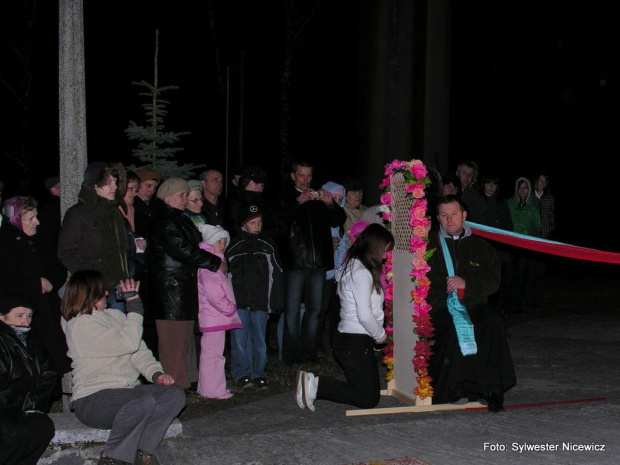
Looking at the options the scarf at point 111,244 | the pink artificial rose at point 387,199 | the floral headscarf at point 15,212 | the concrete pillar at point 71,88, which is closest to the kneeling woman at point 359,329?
the pink artificial rose at point 387,199

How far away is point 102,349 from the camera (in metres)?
6.14

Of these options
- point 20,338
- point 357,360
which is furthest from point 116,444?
point 357,360

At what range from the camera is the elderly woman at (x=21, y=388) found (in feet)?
18.0

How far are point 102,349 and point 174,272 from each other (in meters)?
1.95

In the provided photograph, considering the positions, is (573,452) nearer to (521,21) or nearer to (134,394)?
(134,394)

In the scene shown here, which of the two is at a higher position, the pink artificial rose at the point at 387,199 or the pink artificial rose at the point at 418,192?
the pink artificial rose at the point at 418,192

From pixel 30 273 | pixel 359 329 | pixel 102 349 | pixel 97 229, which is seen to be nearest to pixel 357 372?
pixel 359 329

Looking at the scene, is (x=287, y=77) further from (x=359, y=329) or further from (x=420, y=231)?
(x=359, y=329)

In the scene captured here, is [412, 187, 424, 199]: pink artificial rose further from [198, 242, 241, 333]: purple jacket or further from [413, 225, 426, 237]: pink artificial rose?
[198, 242, 241, 333]: purple jacket

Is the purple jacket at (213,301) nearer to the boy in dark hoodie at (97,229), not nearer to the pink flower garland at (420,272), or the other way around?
the boy in dark hoodie at (97,229)

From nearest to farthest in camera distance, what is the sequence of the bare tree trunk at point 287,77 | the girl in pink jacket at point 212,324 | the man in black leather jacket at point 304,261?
the girl in pink jacket at point 212,324 → the man in black leather jacket at point 304,261 → the bare tree trunk at point 287,77

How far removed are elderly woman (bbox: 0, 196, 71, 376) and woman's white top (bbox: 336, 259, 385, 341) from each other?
7.94 feet

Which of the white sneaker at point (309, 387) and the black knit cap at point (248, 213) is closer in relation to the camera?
the white sneaker at point (309, 387)

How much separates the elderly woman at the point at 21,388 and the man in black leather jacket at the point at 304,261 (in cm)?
405
